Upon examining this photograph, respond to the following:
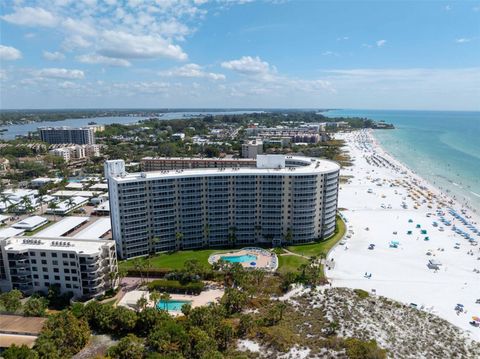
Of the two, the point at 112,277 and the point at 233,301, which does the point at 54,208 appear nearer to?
the point at 112,277

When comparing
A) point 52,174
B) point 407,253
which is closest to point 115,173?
point 407,253

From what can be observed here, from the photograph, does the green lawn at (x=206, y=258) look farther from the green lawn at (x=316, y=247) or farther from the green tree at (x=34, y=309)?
the green tree at (x=34, y=309)

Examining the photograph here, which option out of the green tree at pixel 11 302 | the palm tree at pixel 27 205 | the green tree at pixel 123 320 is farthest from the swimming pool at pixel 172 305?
the palm tree at pixel 27 205

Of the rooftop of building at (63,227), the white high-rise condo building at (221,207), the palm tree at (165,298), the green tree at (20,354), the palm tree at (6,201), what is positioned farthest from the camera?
the palm tree at (6,201)

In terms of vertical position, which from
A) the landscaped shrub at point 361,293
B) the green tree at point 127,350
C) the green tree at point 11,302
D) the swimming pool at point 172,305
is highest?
the green tree at point 11,302

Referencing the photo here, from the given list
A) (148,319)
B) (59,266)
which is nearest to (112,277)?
(59,266)

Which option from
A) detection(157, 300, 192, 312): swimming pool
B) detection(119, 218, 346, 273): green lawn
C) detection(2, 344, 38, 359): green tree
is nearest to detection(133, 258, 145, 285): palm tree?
detection(119, 218, 346, 273): green lawn
